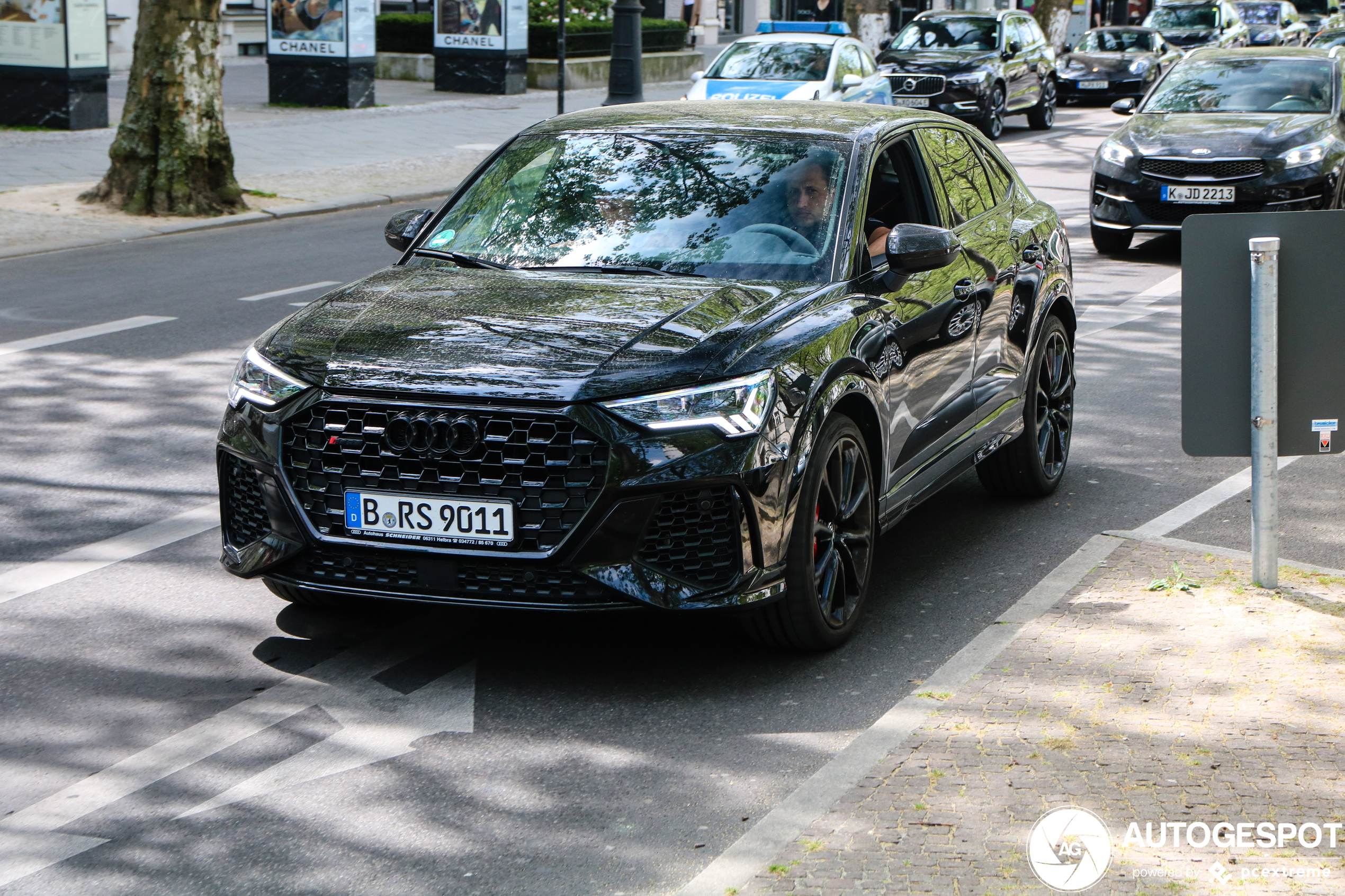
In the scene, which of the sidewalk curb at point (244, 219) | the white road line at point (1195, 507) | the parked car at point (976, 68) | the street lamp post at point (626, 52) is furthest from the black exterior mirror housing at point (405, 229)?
the parked car at point (976, 68)

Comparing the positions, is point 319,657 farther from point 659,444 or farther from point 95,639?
point 659,444

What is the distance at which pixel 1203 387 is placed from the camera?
525 cm

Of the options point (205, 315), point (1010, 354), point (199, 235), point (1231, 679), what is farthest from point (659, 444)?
point (199, 235)

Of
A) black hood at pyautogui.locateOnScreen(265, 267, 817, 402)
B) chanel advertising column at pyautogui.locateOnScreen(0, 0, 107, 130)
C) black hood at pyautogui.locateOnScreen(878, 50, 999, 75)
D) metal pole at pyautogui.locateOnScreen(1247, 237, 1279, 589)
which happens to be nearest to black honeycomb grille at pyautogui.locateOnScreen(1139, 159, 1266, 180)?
metal pole at pyautogui.locateOnScreen(1247, 237, 1279, 589)

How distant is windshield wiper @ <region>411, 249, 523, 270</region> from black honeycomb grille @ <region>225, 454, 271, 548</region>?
1171mm

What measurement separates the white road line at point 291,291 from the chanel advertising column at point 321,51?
1438 centimetres

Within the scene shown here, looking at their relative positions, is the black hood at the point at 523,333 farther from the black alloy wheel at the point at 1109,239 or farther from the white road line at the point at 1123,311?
the black alloy wheel at the point at 1109,239

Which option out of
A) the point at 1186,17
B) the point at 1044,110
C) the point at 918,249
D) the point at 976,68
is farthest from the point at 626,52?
the point at 918,249

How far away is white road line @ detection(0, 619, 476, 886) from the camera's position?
3963mm

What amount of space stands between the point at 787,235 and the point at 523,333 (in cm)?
118

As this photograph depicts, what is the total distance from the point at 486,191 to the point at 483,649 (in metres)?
1.81

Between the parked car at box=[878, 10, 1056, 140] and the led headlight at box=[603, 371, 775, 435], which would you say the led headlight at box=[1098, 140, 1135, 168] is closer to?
the led headlight at box=[603, 371, 775, 435]

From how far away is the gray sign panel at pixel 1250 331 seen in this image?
514cm

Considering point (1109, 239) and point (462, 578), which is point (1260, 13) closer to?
point (1109, 239)
